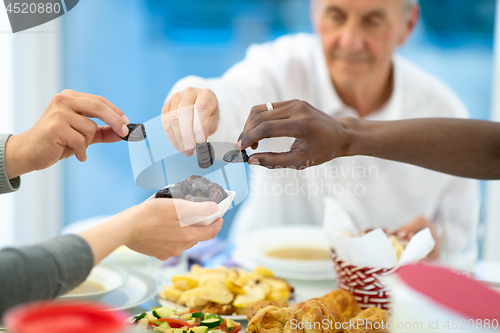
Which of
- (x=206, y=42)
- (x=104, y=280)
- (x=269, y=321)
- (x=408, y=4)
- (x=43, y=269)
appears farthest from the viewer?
(x=206, y=42)

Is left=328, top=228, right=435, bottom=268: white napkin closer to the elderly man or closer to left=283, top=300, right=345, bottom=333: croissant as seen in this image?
left=283, top=300, right=345, bottom=333: croissant

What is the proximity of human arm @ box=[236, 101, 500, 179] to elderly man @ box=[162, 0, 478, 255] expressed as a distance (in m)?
0.49

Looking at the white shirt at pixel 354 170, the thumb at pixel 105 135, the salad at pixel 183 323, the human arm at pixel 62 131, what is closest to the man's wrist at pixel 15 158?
the human arm at pixel 62 131


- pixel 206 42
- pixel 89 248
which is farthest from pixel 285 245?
pixel 206 42

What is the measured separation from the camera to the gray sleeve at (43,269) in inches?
18.1

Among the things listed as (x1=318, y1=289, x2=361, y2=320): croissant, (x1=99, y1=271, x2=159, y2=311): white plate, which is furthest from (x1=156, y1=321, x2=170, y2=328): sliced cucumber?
(x1=318, y1=289, x2=361, y2=320): croissant

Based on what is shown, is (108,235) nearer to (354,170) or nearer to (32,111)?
(354,170)

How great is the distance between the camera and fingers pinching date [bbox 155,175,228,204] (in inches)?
23.2

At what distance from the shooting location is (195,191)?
0.59 meters

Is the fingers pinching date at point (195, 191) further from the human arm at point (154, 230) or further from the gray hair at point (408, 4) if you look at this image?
the gray hair at point (408, 4)

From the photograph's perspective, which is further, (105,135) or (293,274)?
(293,274)

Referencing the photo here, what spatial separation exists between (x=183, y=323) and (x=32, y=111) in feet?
5.23

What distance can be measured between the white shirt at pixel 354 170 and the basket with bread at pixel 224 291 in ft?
2.02

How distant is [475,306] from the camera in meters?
0.34
